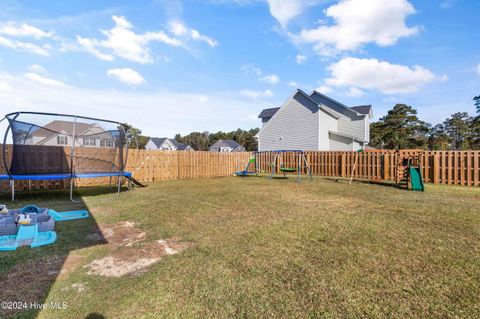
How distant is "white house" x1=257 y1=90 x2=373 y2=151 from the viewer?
20.0 m

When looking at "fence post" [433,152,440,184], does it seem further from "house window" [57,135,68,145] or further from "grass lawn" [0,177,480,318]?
"house window" [57,135,68,145]

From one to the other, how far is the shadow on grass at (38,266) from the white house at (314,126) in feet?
60.5

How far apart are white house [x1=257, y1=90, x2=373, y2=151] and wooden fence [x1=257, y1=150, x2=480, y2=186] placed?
482 centimetres

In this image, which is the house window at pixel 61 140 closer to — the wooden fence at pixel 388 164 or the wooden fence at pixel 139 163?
the wooden fence at pixel 139 163

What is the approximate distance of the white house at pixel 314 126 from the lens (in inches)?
787

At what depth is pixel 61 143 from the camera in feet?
26.0

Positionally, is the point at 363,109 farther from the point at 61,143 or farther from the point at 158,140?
the point at 158,140

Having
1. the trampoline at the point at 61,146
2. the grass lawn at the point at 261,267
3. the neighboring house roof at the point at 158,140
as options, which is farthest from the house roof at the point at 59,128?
the neighboring house roof at the point at 158,140

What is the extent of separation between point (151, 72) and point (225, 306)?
1400 centimetres

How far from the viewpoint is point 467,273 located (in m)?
2.39

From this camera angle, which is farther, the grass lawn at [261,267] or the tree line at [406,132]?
Answer: the tree line at [406,132]

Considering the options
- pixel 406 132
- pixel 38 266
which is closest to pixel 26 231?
pixel 38 266

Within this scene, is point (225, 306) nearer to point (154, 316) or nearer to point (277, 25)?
point (154, 316)

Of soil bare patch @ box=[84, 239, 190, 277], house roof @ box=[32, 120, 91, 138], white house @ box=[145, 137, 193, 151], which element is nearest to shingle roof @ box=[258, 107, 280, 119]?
house roof @ box=[32, 120, 91, 138]
